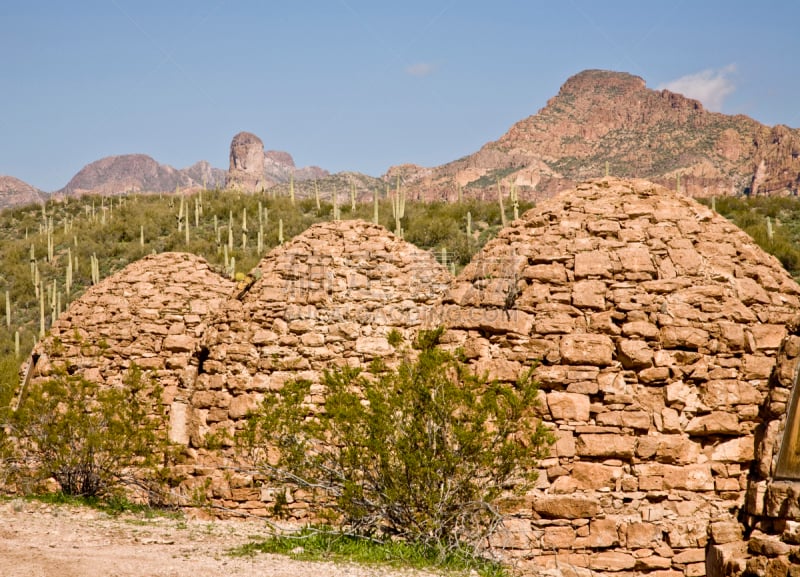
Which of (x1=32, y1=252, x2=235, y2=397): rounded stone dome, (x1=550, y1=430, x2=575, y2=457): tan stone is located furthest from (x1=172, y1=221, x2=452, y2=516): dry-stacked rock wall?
(x1=550, y1=430, x2=575, y2=457): tan stone

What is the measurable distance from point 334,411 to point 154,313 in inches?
188

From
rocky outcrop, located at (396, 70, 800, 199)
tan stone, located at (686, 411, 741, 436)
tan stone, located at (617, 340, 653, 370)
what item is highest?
rocky outcrop, located at (396, 70, 800, 199)

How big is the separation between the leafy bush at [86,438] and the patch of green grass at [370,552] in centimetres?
295

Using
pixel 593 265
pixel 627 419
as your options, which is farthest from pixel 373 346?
pixel 627 419

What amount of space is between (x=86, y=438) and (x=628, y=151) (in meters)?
53.5

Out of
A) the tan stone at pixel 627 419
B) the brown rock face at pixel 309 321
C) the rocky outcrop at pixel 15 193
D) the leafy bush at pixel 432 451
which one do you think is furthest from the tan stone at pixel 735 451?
the rocky outcrop at pixel 15 193

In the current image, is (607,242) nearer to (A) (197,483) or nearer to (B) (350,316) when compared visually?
(B) (350,316)

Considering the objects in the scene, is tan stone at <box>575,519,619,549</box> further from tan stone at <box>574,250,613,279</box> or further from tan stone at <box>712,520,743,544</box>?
tan stone at <box>574,250,613,279</box>

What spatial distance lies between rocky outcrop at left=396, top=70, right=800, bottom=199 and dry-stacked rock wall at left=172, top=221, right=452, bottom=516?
38.9m

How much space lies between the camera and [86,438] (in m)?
10.3

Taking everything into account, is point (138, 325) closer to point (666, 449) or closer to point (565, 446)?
point (565, 446)

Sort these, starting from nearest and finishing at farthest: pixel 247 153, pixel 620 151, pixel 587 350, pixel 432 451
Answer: pixel 432 451 < pixel 587 350 < pixel 620 151 < pixel 247 153

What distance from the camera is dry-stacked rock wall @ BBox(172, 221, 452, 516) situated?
32.7 ft

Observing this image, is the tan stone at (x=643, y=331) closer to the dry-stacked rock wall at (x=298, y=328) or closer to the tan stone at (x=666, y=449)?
the tan stone at (x=666, y=449)
